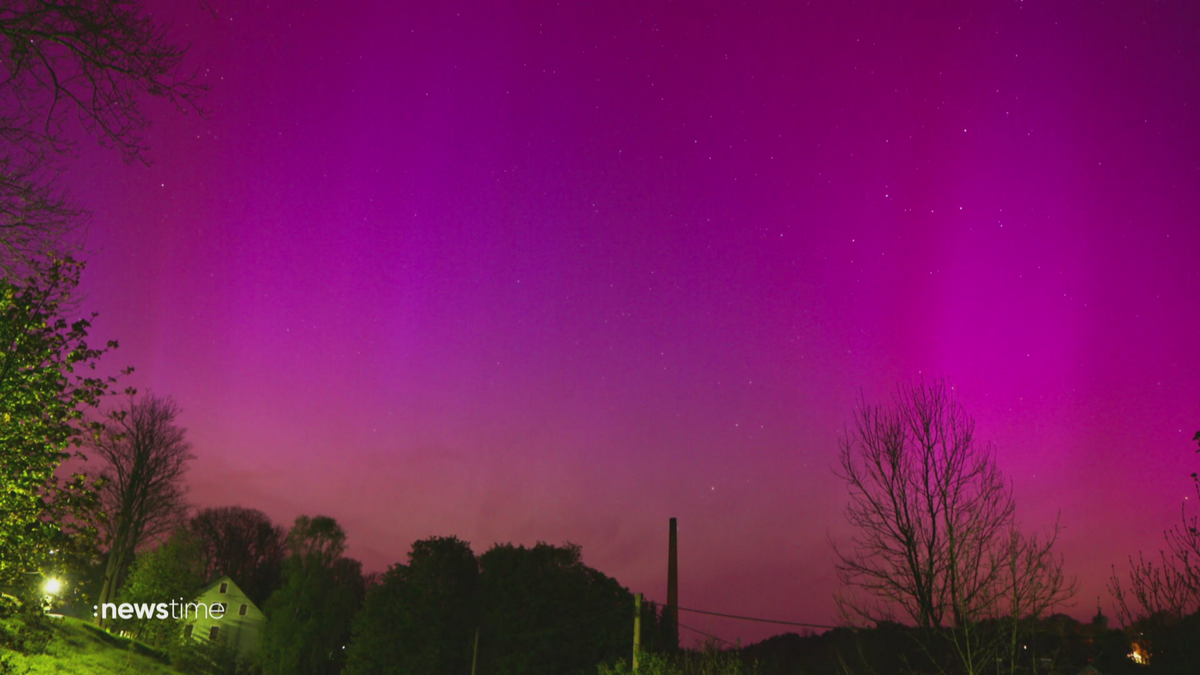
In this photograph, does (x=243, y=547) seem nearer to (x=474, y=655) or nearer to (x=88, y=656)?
(x=474, y=655)

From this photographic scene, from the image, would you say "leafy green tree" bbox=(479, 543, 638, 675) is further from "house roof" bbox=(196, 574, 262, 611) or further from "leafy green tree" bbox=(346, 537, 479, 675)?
"house roof" bbox=(196, 574, 262, 611)

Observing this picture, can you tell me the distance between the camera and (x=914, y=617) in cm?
1010

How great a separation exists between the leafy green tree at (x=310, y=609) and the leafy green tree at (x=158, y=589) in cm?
1202

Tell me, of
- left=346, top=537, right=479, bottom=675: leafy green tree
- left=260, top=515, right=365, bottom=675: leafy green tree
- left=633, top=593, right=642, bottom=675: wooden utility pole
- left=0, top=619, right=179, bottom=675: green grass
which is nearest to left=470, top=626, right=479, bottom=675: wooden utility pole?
left=346, top=537, right=479, bottom=675: leafy green tree

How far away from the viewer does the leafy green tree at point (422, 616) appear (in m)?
43.2

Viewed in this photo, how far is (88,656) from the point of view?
25094 mm

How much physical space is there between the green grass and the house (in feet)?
71.0

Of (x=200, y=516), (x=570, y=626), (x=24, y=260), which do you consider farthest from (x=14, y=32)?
(x=200, y=516)

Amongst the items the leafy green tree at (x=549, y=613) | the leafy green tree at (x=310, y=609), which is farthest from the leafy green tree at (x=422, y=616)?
the leafy green tree at (x=310, y=609)

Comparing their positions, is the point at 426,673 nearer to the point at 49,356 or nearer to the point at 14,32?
the point at 49,356

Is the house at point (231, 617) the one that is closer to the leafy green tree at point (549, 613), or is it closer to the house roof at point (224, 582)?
the house roof at point (224, 582)

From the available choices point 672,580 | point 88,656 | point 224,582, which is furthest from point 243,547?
point 672,580

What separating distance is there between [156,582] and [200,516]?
3056cm

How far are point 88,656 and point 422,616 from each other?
21.6 metres
